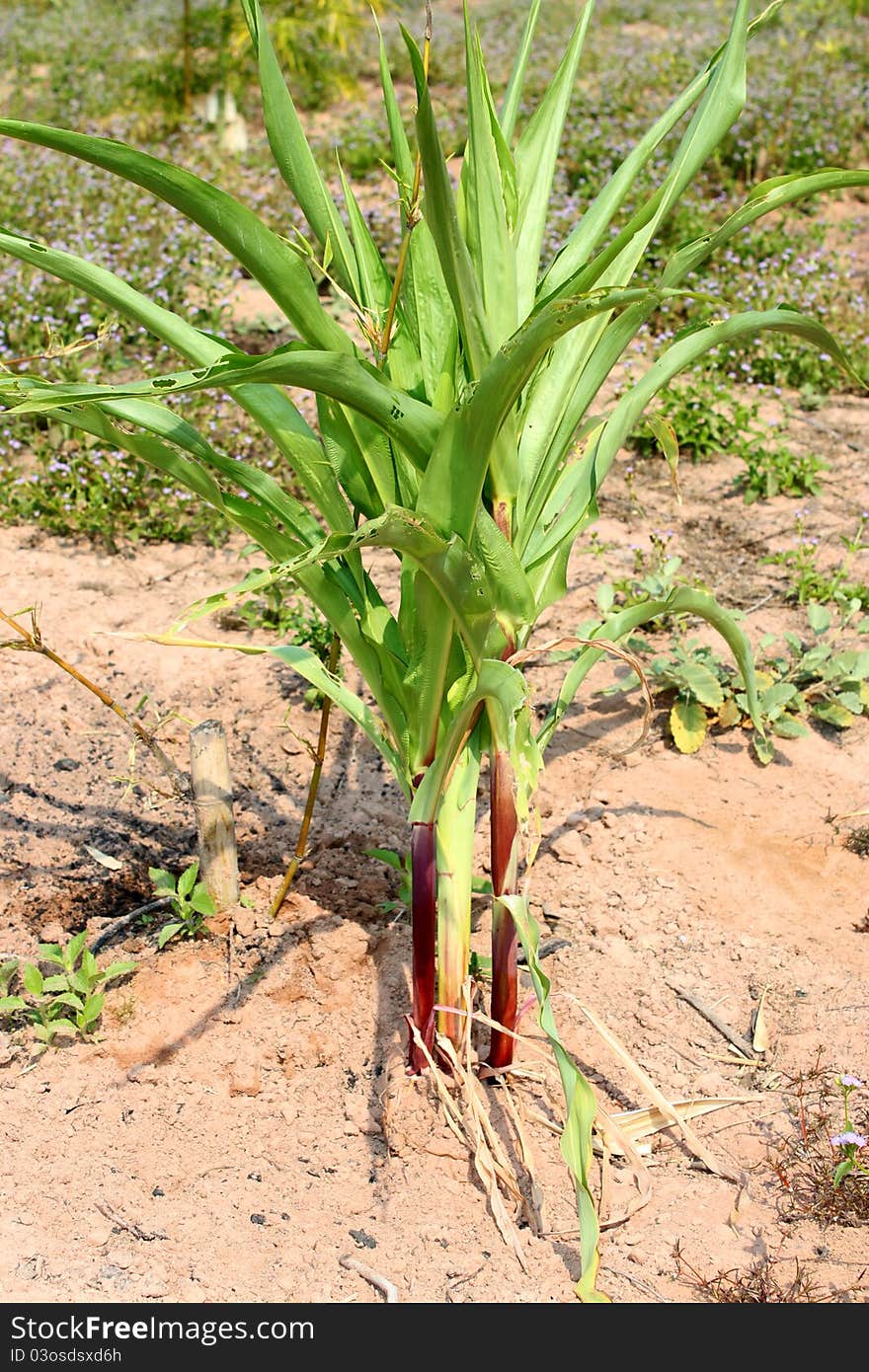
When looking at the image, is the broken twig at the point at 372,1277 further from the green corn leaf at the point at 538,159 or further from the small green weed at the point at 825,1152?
the green corn leaf at the point at 538,159

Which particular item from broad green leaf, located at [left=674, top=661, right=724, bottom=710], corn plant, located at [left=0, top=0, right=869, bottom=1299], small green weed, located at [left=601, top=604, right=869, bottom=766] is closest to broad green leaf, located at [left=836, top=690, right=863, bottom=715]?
small green weed, located at [left=601, top=604, right=869, bottom=766]

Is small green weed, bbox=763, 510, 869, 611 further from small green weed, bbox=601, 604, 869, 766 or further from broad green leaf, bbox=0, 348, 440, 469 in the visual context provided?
broad green leaf, bbox=0, 348, 440, 469

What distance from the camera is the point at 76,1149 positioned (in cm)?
205

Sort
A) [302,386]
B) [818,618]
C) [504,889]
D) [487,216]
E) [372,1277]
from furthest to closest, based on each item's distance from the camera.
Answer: [818,618] → [504,889] → [372,1277] → [487,216] → [302,386]

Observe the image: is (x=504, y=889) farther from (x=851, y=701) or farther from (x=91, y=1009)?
(x=851, y=701)

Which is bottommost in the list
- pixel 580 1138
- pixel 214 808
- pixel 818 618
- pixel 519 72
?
pixel 580 1138

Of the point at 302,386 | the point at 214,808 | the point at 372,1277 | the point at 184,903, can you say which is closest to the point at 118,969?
the point at 184,903

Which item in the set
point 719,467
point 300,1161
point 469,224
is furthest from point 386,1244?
point 719,467

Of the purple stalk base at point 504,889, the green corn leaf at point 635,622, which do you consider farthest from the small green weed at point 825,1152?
the green corn leaf at point 635,622

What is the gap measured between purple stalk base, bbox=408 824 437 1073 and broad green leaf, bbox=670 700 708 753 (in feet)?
3.81

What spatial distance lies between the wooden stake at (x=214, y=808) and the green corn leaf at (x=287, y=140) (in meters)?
0.98

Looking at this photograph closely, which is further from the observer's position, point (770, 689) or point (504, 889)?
point (770, 689)

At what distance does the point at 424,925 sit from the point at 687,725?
1.25m

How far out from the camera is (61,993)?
2367mm
